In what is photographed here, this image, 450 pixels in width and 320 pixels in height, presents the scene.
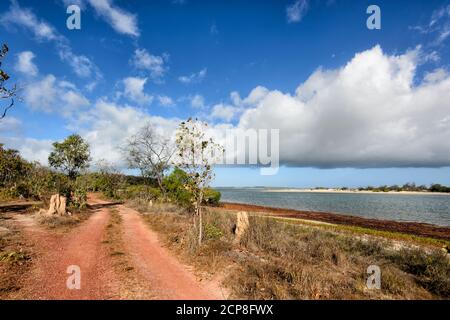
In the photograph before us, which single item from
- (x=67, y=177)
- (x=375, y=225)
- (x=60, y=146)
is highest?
(x=60, y=146)

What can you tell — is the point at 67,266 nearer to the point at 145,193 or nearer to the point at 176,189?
the point at 176,189

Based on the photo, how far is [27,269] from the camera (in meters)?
7.68

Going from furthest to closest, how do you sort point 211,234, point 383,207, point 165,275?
point 383,207
point 211,234
point 165,275

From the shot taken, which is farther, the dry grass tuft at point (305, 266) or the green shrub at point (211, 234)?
the green shrub at point (211, 234)

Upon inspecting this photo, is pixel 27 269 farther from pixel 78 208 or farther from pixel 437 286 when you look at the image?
pixel 78 208

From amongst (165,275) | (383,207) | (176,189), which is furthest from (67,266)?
(383,207)

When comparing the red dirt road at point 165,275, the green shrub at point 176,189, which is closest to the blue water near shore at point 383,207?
the green shrub at point 176,189

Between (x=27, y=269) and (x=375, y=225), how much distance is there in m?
30.4

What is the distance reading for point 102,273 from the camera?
7.59m

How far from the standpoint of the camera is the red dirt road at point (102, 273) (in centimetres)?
624

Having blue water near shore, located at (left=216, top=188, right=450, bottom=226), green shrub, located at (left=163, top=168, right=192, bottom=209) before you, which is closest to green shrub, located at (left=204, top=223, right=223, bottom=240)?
green shrub, located at (left=163, top=168, right=192, bottom=209)

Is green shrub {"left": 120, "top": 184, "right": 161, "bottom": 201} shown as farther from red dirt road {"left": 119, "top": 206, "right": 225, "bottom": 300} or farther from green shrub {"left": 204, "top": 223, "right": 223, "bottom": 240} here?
red dirt road {"left": 119, "top": 206, "right": 225, "bottom": 300}

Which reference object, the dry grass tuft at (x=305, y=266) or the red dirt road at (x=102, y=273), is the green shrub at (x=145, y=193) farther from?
the dry grass tuft at (x=305, y=266)
